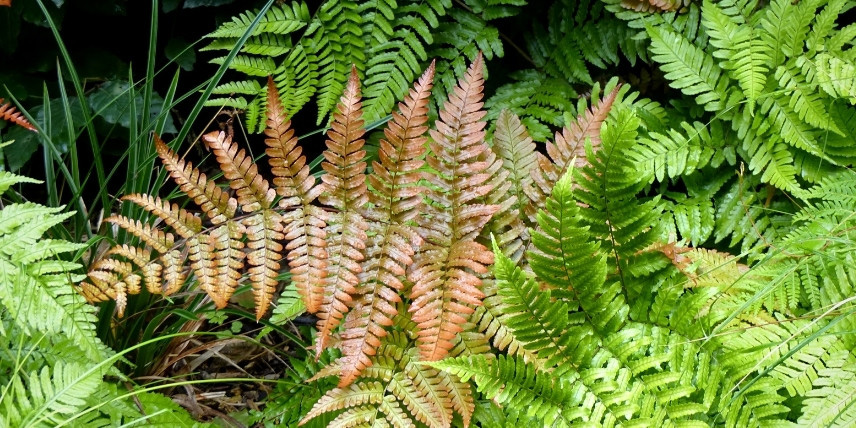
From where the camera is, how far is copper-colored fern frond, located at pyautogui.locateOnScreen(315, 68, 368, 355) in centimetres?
169

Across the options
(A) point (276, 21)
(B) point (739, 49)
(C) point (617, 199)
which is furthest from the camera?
(A) point (276, 21)

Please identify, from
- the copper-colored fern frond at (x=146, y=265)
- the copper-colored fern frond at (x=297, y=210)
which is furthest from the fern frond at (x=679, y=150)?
the copper-colored fern frond at (x=146, y=265)

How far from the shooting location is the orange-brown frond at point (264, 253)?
5.66 ft

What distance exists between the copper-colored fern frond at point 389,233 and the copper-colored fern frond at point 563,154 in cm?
31

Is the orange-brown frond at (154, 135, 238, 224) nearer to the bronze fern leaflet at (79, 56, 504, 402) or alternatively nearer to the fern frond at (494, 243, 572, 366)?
the bronze fern leaflet at (79, 56, 504, 402)

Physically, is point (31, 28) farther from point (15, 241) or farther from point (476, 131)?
point (476, 131)

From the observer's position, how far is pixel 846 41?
2.00m

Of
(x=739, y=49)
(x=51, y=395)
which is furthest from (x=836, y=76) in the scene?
(x=51, y=395)

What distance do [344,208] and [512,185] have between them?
18.6 inches

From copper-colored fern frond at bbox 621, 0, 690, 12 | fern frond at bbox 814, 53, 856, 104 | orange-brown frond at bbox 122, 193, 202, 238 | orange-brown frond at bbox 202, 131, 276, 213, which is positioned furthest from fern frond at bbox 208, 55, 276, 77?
fern frond at bbox 814, 53, 856, 104

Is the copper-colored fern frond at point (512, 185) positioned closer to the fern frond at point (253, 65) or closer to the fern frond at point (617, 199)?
the fern frond at point (617, 199)

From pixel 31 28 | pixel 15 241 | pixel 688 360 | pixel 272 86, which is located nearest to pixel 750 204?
pixel 688 360

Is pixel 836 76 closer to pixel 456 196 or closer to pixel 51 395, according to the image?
pixel 456 196

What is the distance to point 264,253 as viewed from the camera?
1.79 metres
